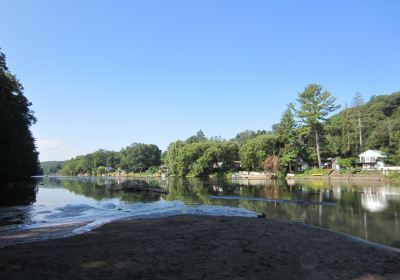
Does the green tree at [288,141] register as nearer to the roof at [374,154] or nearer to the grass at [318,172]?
the grass at [318,172]

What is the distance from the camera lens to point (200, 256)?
9.59m

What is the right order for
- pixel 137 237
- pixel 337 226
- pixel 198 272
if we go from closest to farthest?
pixel 198 272
pixel 137 237
pixel 337 226

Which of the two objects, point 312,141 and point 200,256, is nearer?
point 200,256

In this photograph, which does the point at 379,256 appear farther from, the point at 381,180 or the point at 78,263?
the point at 381,180

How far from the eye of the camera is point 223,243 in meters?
11.4

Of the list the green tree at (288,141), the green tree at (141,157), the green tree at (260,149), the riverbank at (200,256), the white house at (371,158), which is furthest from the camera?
the green tree at (141,157)

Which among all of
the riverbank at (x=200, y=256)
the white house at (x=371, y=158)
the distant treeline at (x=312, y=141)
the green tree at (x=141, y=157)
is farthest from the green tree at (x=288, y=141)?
the green tree at (x=141, y=157)

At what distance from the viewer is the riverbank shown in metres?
8.10

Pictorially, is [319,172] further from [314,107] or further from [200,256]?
[200,256]

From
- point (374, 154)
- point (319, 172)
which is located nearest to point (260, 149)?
point (319, 172)

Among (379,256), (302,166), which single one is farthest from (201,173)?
(379,256)

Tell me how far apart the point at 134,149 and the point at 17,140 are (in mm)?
139567

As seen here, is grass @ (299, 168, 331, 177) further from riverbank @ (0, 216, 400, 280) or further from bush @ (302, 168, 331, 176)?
riverbank @ (0, 216, 400, 280)

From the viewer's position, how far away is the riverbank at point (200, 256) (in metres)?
8.10
